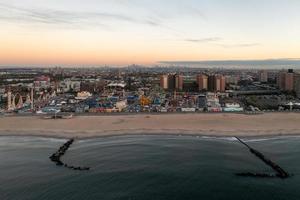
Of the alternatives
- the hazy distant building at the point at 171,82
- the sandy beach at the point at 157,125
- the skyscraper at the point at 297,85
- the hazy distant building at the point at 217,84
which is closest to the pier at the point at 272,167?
the sandy beach at the point at 157,125

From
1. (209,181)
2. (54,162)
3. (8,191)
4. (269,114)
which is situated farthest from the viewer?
(269,114)

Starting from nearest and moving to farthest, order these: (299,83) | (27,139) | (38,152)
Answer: (38,152) < (27,139) < (299,83)

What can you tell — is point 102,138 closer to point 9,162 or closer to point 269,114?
point 9,162

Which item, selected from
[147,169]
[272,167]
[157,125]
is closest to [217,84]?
[157,125]

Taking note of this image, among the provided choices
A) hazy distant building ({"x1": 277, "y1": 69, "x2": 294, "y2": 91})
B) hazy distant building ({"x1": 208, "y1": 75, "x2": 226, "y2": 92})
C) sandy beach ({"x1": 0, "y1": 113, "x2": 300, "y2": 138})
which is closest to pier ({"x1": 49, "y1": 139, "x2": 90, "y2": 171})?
sandy beach ({"x1": 0, "y1": 113, "x2": 300, "y2": 138})

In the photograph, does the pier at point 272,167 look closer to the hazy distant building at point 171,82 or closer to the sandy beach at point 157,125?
the sandy beach at point 157,125

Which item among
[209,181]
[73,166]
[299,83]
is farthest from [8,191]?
[299,83]

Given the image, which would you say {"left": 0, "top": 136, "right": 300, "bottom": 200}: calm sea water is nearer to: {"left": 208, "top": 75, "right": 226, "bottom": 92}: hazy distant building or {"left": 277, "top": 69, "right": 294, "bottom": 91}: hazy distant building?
{"left": 277, "top": 69, "right": 294, "bottom": 91}: hazy distant building

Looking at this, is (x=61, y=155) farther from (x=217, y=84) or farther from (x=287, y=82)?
(x=287, y=82)
